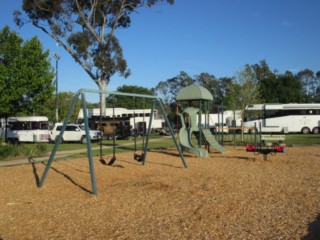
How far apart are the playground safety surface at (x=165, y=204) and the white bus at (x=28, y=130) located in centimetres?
2052

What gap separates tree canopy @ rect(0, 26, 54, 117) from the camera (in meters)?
22.7

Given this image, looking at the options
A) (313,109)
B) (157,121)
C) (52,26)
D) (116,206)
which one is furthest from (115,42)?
(116,206)

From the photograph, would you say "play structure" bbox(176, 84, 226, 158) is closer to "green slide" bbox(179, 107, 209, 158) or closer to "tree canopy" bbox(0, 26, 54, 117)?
"green slide" bbox(179, 107, 209, 158)

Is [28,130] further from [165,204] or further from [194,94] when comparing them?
[165,204]

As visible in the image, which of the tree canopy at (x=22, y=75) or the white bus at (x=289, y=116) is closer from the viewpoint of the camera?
the tree canopy at (x=22, y=75)

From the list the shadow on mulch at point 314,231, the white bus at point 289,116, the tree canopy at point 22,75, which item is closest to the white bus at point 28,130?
the tree canopy at point 22,75

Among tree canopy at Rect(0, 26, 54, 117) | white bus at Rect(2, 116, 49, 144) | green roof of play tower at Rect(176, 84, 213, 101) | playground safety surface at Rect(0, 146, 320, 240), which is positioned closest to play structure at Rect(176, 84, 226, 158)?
green roof of play tower at Rect(176, 84, 213, 101)

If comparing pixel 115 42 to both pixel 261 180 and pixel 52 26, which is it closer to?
pixel 52 26

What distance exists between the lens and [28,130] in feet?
103

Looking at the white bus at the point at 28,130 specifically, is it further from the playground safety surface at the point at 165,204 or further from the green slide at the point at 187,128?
the playground safety surface at the point at 165,204

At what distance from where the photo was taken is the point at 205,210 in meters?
5.96

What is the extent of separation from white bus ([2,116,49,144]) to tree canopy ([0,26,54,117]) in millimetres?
6388

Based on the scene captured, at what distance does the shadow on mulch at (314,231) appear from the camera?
4.51 meters

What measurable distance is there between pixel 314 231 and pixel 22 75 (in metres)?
21.3
